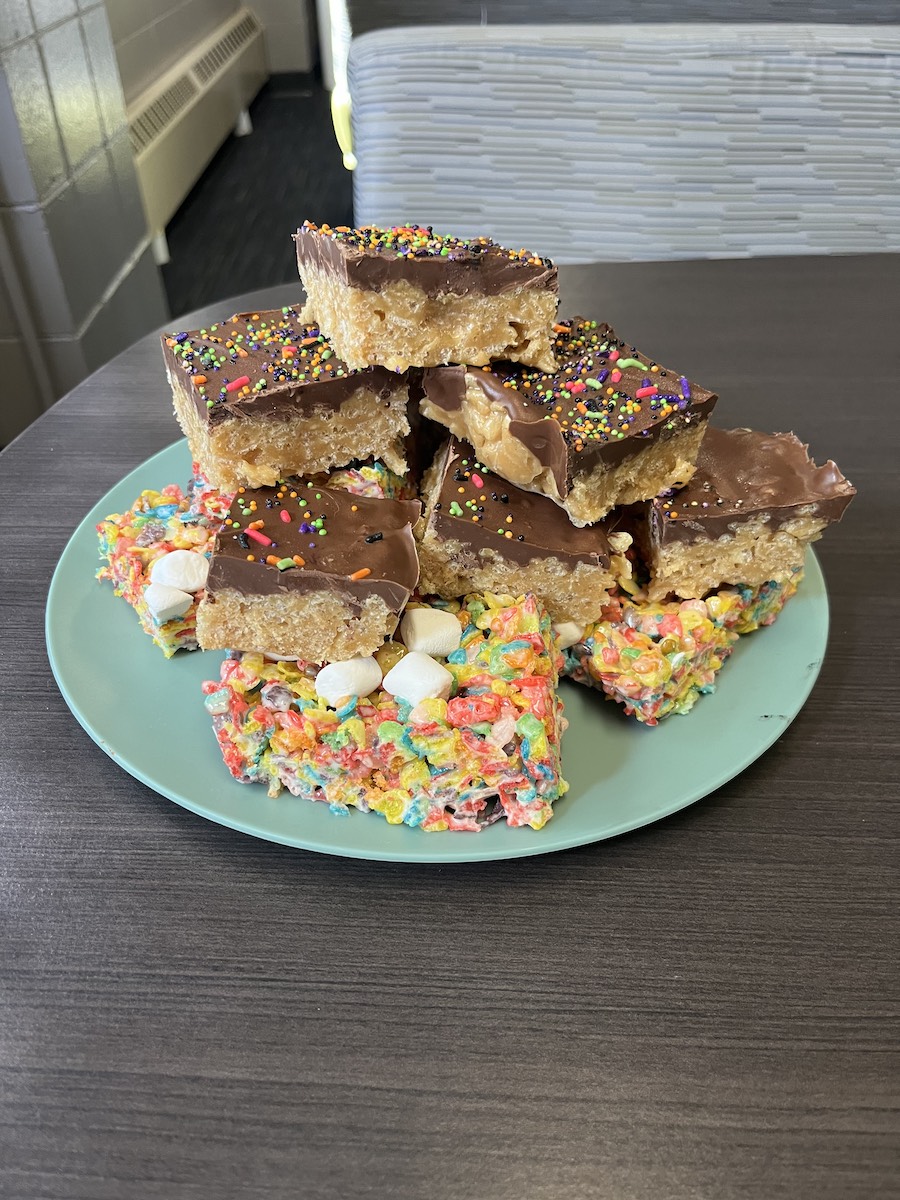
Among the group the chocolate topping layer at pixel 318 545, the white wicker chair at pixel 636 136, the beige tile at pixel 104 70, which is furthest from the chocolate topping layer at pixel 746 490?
the beige tile at pixel 104 70

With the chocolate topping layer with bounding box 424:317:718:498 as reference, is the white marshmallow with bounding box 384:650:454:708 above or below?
below

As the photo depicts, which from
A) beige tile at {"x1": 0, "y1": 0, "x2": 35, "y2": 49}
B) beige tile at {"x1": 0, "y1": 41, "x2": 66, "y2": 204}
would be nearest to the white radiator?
beige tile at {"x1": 0, "y1": 41, "x2": 66, "y2": 204}

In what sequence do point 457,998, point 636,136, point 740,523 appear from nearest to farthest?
point 457,998 → point 740,523 → point 636,136

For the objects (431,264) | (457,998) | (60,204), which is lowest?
(60,204)

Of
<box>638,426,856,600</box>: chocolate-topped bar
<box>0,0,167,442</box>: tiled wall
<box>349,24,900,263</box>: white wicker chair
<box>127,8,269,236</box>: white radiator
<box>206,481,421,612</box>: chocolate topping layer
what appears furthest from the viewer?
<box>127,8,269,236</box>: white radiator

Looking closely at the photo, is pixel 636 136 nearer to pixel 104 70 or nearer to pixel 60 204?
pixel 60 204

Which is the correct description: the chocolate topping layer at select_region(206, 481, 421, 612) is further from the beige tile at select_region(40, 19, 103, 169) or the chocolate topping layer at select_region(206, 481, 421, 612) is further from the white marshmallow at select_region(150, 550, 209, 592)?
the beige tile at select_region(40, 19, 103, 169)

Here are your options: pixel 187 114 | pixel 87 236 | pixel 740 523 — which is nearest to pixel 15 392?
pixel 87 236
